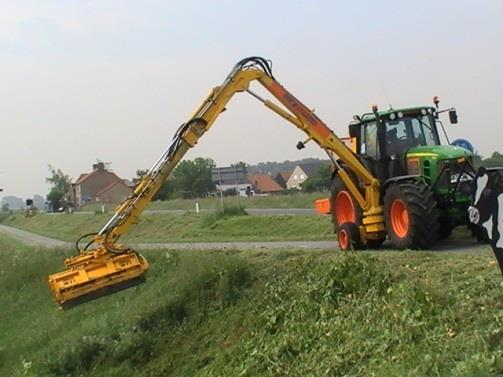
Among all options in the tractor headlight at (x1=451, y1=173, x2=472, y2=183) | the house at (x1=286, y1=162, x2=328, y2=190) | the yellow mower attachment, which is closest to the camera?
the yellow mower attachment

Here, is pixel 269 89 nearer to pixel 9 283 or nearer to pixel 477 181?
pixel 477 181

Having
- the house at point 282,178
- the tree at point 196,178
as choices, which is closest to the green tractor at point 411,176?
the tree at point 196,178

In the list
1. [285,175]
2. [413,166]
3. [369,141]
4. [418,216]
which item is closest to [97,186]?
[285,175]

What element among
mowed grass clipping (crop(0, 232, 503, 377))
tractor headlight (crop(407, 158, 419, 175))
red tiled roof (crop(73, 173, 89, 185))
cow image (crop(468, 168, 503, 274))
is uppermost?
red tiled roof (crop(73, 173, 89, 185))

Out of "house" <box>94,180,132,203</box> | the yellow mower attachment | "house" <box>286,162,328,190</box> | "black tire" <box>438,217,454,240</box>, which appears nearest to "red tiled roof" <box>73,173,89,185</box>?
"house" <box>94,180,132,203</box>

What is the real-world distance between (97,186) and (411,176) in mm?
118659

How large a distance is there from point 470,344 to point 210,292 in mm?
7022

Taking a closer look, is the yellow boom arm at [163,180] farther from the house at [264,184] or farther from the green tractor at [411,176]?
the house at [264,184]

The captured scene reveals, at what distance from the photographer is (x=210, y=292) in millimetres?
12742

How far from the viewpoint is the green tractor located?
42.6 ft

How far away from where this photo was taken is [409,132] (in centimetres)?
1479

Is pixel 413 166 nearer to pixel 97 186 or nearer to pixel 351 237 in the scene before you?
pixel 351 237

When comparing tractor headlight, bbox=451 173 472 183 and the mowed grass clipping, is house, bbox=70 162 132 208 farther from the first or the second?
tractor headlight, bbox=451 173 472 183

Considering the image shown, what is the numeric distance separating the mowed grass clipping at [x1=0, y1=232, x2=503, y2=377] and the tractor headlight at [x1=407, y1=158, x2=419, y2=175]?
2613 millimetres
